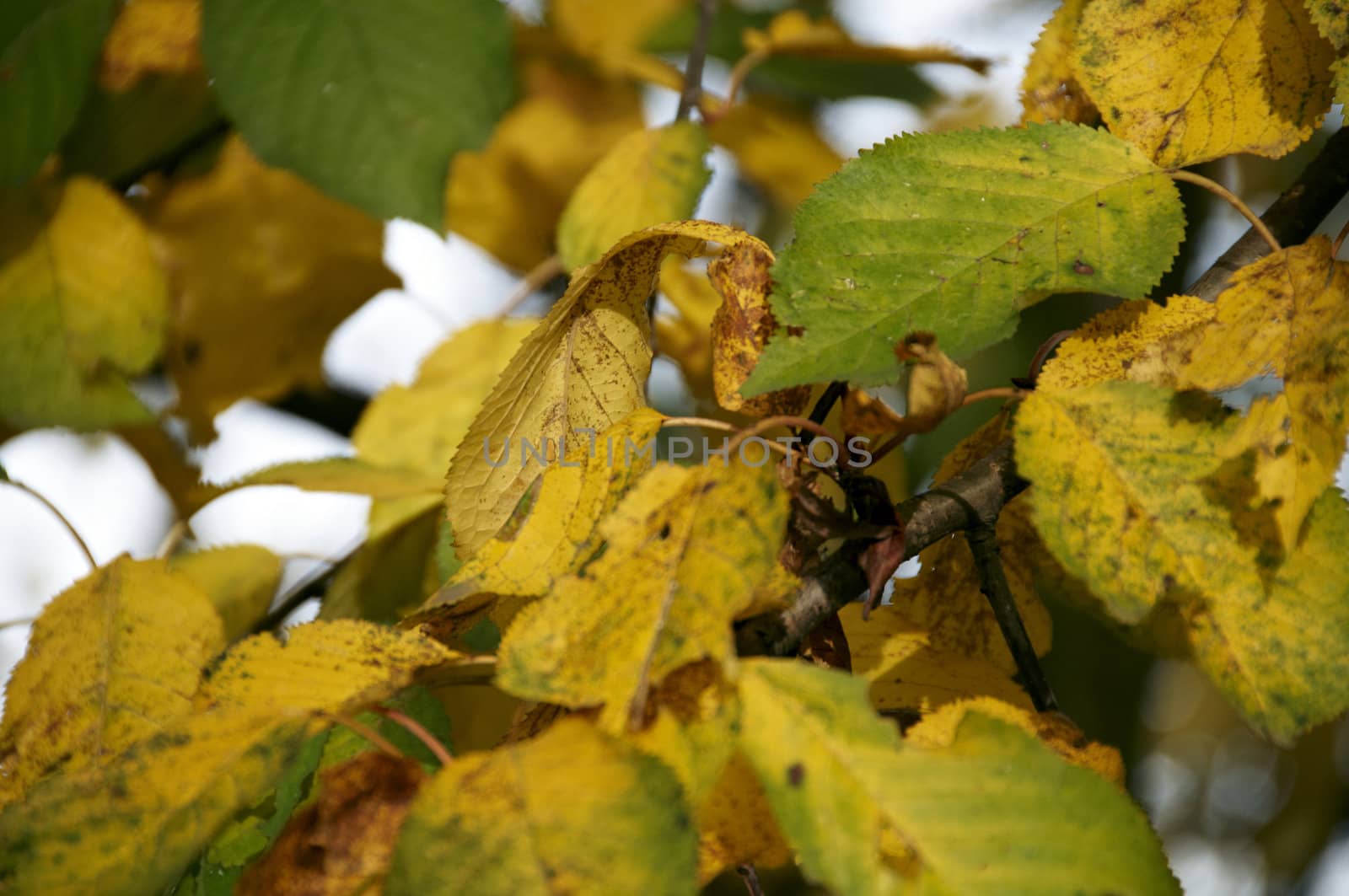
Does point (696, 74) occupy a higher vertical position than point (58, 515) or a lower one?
higher

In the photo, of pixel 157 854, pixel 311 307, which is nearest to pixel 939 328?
pixel 157 854

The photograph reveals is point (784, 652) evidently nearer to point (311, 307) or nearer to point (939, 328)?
point (939, 328)

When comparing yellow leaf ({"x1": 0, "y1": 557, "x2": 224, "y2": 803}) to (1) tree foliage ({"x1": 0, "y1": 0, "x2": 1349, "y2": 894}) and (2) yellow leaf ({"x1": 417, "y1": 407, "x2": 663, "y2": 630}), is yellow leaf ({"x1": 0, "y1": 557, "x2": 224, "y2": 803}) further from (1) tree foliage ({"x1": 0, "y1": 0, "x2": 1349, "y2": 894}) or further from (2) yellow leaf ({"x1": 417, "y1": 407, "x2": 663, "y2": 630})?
(2) yellow leaf ({"x1": 417, "y1": 407, "x2": 663, "y2": 630})

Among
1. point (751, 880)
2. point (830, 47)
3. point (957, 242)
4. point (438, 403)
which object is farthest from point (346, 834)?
point (830, 47)

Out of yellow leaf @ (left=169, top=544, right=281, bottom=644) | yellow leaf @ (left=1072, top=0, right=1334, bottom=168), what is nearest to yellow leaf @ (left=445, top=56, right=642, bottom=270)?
yellow leaf @ (left=169, top=544, right=281, bottom=644)

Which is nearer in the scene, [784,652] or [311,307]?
[784,652]

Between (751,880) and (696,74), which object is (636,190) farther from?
(751,880)

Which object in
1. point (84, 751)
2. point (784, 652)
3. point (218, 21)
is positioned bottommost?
point (84, 751)

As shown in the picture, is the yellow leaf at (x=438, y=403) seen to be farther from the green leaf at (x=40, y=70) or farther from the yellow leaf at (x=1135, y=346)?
the yellow leaf at (x=1135, y=346)
